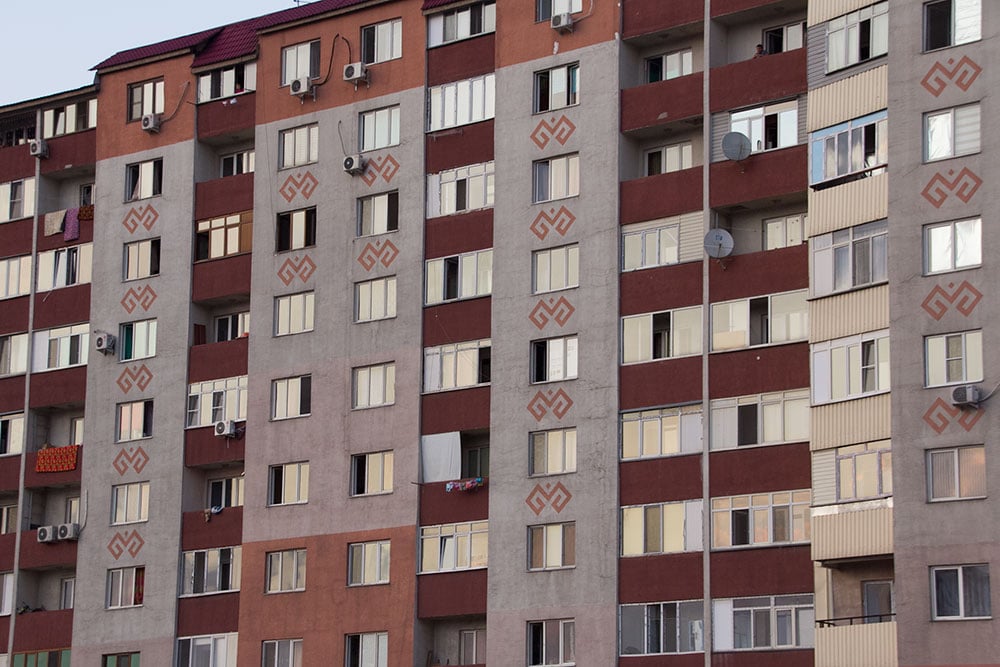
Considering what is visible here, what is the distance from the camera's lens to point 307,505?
59.9 metres

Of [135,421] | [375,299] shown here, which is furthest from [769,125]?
[135,421]

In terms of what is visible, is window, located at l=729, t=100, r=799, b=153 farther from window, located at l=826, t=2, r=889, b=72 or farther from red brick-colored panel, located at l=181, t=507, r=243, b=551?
red brick-colored panel, located at l=181, t=507, r=243, b=551

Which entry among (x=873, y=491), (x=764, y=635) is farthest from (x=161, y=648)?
(x=873, y=491)

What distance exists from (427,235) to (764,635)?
15971mm

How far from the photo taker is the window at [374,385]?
195ft

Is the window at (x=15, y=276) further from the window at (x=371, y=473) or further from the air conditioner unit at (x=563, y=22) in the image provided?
the air conditioner unit at (x=563, y=22)

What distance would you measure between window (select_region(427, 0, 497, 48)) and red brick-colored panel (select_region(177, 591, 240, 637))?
17385 millimetres

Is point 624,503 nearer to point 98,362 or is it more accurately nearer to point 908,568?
point 908,568

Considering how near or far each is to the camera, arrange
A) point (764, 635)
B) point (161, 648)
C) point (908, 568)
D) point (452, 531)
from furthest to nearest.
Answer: point (161, 648)
point (452, 531)
point (764, 635)
point (908, 568)

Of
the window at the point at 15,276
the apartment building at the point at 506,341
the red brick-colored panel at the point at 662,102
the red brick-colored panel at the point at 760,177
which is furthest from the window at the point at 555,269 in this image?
the window at the point at 15,276

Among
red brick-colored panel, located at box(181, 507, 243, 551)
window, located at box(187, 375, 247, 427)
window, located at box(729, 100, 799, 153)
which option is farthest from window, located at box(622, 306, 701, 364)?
red brick-colored panel, located at box(181, 507, 243, 551)

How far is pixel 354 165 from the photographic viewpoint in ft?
201

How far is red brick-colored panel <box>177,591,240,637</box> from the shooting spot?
6056 cm

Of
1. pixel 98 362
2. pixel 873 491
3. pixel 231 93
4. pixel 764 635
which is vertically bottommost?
pixel 764 635
